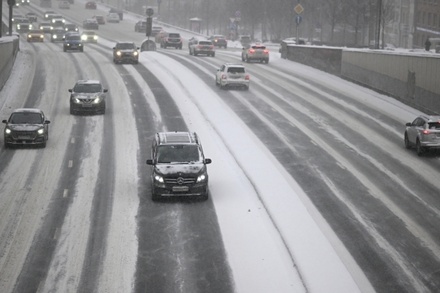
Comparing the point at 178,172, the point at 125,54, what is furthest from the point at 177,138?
the point at 125,54

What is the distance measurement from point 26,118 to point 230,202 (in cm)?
1306

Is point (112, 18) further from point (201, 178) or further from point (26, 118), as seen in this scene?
point (201, 178)

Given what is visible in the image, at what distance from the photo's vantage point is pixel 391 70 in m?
55.1

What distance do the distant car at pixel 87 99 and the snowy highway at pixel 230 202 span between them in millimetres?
636

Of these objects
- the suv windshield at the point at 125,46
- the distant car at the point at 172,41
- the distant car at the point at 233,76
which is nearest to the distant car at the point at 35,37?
the distant car at the point at 172,41

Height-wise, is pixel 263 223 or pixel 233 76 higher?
pixel 233 76

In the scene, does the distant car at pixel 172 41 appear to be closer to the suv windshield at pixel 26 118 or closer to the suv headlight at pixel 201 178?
the suv windshield at pixel 26 118

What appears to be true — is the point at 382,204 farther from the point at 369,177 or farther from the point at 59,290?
the point at 59,290

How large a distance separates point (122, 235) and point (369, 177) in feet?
38.7

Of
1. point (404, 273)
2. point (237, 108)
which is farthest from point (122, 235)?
point (237, 108)

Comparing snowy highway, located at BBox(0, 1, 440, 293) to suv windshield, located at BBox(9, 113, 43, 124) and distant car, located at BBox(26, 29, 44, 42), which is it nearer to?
suv windshield, located at BBox(9, 113, 43, 124)

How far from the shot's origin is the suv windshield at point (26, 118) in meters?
39.6

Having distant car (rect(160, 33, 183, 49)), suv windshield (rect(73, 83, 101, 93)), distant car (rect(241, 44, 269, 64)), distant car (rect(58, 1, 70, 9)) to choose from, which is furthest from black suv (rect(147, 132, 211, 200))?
distant car (rect(58, 1, 70, 9))

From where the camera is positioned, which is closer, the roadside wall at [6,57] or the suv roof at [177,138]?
the suv roof at [177,138]
